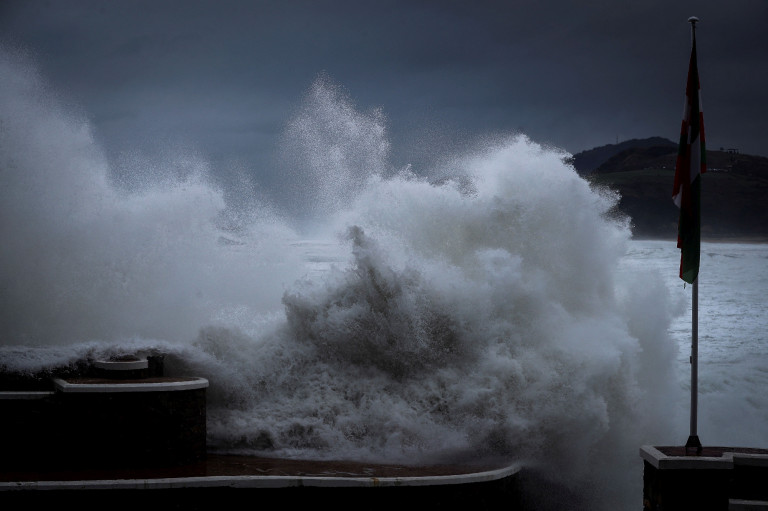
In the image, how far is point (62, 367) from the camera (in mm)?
10219

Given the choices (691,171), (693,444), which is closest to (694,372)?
(693,444)

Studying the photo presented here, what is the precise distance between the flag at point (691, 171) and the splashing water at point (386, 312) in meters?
3.08

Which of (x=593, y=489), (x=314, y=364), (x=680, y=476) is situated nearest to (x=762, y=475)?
(x=680, y=476)

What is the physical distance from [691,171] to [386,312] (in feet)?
16.1

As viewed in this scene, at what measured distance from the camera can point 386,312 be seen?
12.3 metres

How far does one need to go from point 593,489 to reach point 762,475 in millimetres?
3284

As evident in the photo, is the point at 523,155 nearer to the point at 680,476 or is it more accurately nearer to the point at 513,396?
the point at 513,396

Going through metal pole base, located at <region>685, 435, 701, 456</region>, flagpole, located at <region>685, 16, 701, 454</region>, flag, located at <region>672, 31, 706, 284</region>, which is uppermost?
flag, located at <region>672, 31, 706, 284</region>

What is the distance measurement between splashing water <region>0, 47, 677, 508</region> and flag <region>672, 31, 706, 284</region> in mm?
3084

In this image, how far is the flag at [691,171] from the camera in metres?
9.17

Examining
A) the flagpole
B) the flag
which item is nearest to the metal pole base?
the flagpole

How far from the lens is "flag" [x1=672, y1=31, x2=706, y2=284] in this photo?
917 cm

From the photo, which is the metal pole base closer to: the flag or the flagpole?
the flagpole

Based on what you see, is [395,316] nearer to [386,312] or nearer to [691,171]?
[386,312]
